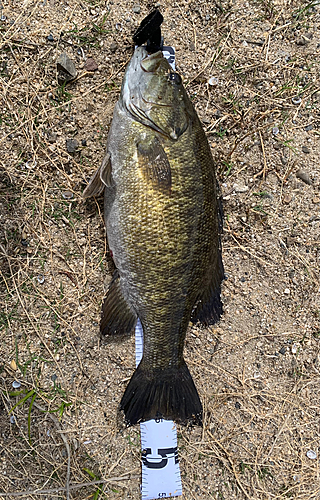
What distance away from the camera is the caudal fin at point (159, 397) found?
2061mm

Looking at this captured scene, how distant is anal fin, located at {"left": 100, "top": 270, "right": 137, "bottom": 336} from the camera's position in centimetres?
206

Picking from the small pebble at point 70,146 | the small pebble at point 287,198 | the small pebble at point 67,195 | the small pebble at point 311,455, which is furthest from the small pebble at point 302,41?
the small pebble at point 311,455

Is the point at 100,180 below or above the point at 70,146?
below

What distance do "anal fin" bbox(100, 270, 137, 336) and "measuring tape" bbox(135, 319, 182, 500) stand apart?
230mm

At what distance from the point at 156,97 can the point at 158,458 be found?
2.31 meters

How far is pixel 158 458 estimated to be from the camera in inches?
89.0

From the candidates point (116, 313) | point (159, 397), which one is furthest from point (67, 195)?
point (159, 397)

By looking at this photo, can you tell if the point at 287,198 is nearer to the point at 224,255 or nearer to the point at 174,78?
the point at 224,255

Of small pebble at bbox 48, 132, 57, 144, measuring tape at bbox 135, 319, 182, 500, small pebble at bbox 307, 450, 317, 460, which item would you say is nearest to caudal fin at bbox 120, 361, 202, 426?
measuring tape at bbox 135, 319, 182, 500

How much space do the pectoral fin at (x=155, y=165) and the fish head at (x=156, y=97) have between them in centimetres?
11

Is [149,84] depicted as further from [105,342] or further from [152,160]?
[105,342]

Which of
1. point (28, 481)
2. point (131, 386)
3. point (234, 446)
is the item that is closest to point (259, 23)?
point (131, 386)

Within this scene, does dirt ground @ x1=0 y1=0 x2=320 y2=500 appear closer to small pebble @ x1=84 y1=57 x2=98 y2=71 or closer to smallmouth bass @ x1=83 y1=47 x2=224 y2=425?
small pebble @ x1=84 y1=57 x2=98 y2=71

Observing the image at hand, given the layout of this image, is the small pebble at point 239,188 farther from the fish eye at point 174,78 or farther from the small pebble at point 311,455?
the small pebble at point 311,455
